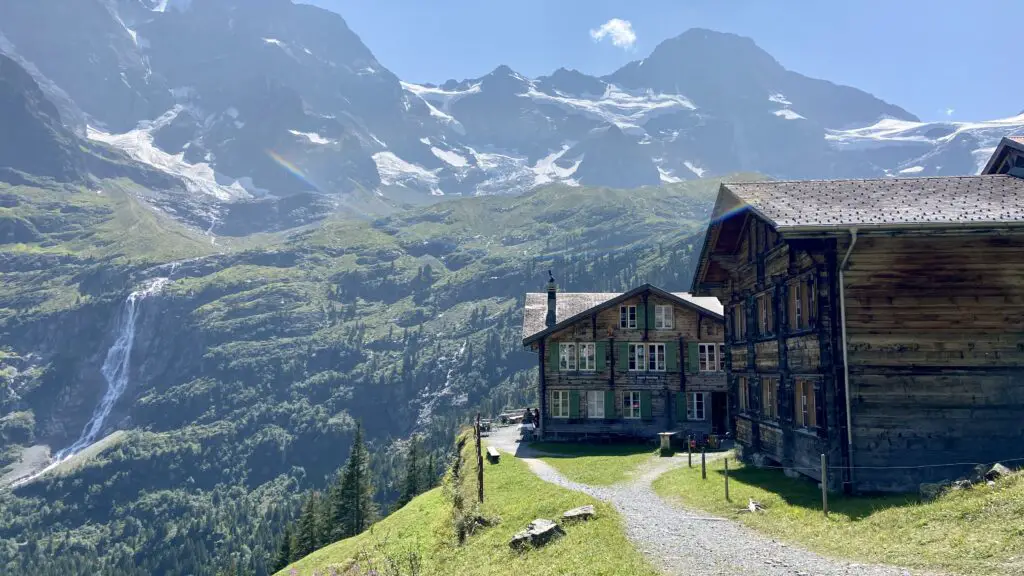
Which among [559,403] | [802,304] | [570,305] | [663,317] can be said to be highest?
[570,305]

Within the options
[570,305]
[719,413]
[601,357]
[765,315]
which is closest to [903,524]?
[765,315]

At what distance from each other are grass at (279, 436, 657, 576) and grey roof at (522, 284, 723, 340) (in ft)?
55.8

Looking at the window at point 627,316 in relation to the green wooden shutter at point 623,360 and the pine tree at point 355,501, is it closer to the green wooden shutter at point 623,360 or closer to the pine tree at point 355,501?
the green wooden shutter at point 623,360

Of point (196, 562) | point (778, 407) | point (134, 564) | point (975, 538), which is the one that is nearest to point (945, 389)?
point (778, 407)

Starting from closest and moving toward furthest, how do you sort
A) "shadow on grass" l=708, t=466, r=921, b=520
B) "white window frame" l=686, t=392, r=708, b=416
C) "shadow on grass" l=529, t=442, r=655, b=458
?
"shadow on grass" l=708, t=466, r=921, b=520, "shadow on grass" l=529, t=442, r=655, b=458, "white window frame" l=686, t=392, r=708, b=416

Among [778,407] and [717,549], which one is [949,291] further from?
[717,549]

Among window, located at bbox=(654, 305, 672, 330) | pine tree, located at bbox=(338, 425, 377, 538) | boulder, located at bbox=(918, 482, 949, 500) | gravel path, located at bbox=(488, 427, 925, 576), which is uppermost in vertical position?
window, located at bbox=(654, 305, 672, 330)

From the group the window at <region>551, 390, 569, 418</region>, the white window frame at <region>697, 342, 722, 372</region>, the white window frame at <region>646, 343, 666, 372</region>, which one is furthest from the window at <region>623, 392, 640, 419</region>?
the white window frame at <region>697, 342, 722, 372</region>

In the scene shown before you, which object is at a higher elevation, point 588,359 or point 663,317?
point 663,317

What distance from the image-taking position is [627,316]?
174 ft

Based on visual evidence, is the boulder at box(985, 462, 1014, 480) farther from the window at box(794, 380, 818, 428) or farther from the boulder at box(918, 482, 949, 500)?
the window at box(794, 380, 818, 428)

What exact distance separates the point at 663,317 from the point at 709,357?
439 centimetres

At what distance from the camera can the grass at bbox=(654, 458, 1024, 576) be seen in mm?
14008

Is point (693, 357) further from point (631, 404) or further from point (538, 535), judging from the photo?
point (538, 535)
